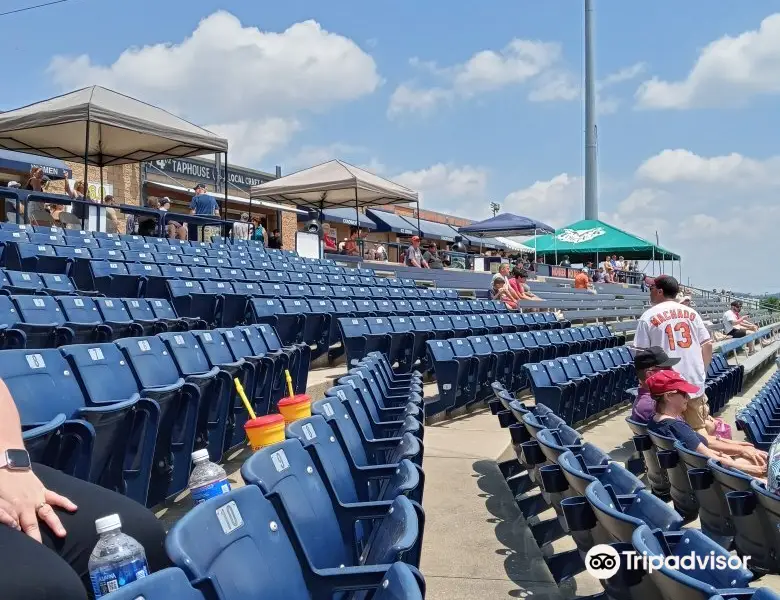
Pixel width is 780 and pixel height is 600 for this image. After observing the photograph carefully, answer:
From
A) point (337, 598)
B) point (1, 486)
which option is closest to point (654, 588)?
point (337, 598)

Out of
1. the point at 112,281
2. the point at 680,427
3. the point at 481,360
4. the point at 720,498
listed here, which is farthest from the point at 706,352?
the point at 112,281

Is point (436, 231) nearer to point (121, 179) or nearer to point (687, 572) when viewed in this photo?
point (121, 179)

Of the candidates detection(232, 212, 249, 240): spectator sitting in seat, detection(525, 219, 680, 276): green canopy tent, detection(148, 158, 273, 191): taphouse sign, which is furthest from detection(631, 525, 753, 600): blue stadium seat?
detection(525, 219, 680, 276): green canopy tent

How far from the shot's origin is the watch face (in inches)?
67.0

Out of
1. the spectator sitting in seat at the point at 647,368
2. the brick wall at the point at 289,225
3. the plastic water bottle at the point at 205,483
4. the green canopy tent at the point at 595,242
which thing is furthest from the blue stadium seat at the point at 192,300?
the green canopy tent at the point at 595,242

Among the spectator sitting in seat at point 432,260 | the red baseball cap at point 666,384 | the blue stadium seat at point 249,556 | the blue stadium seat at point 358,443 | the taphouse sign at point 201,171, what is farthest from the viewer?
the taphouse sign at point 201,171

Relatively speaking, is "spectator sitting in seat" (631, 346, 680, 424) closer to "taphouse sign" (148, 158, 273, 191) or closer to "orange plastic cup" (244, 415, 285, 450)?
"orange plastic cup" (244, 415, 285, 450)

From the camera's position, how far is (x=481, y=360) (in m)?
6.37

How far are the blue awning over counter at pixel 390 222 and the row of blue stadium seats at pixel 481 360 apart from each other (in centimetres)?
2034

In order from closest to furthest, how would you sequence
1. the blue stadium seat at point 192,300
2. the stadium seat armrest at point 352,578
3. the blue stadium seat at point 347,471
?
the stadium seat armrest at point 352,578 → the blue stadium seat at point 347,471 → the blue stadium seat at point 192,300

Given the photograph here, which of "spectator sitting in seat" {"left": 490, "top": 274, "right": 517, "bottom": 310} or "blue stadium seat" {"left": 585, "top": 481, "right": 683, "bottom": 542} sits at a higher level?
"spectator sitting in seat" {"left": 490, "top": 274, "right": 517, "bottom": 310}

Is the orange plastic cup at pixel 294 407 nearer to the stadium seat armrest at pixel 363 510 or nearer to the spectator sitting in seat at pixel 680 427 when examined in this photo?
the stadium seat armrest at pixel 363 510

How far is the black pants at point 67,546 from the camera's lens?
1370 millimetres
